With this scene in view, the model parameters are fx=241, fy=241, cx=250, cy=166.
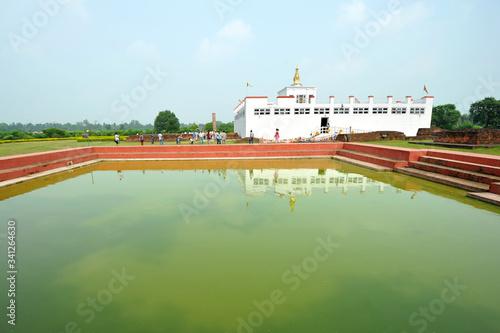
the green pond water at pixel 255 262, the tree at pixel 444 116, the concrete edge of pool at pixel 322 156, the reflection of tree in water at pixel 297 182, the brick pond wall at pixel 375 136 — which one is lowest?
the green pond water at pixel 255 262

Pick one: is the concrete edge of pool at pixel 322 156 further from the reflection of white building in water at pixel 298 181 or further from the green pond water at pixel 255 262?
the reflection of white building in water at pixel 298 181

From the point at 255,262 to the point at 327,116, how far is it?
2640 centimetres

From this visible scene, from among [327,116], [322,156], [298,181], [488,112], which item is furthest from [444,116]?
[298,181]

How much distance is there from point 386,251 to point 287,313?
6.85 feet

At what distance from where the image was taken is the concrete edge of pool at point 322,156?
7.28 metres

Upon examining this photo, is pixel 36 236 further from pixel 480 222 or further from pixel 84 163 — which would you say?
pixel 84 163

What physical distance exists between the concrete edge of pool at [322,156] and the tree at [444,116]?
2160 inches

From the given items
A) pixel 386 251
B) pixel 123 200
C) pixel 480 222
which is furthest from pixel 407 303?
pixel 123 200

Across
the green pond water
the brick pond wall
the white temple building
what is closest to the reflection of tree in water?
the green pond water

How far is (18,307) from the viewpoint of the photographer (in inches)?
107

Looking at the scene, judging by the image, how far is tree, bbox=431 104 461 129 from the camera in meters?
54.4

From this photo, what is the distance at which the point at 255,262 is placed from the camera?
349 cm

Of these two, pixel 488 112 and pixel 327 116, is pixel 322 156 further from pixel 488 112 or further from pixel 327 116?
pixel 488 112

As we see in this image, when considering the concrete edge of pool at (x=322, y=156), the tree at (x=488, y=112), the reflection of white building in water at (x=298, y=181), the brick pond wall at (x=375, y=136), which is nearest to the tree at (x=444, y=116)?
the tree at (x=488, y=112)
